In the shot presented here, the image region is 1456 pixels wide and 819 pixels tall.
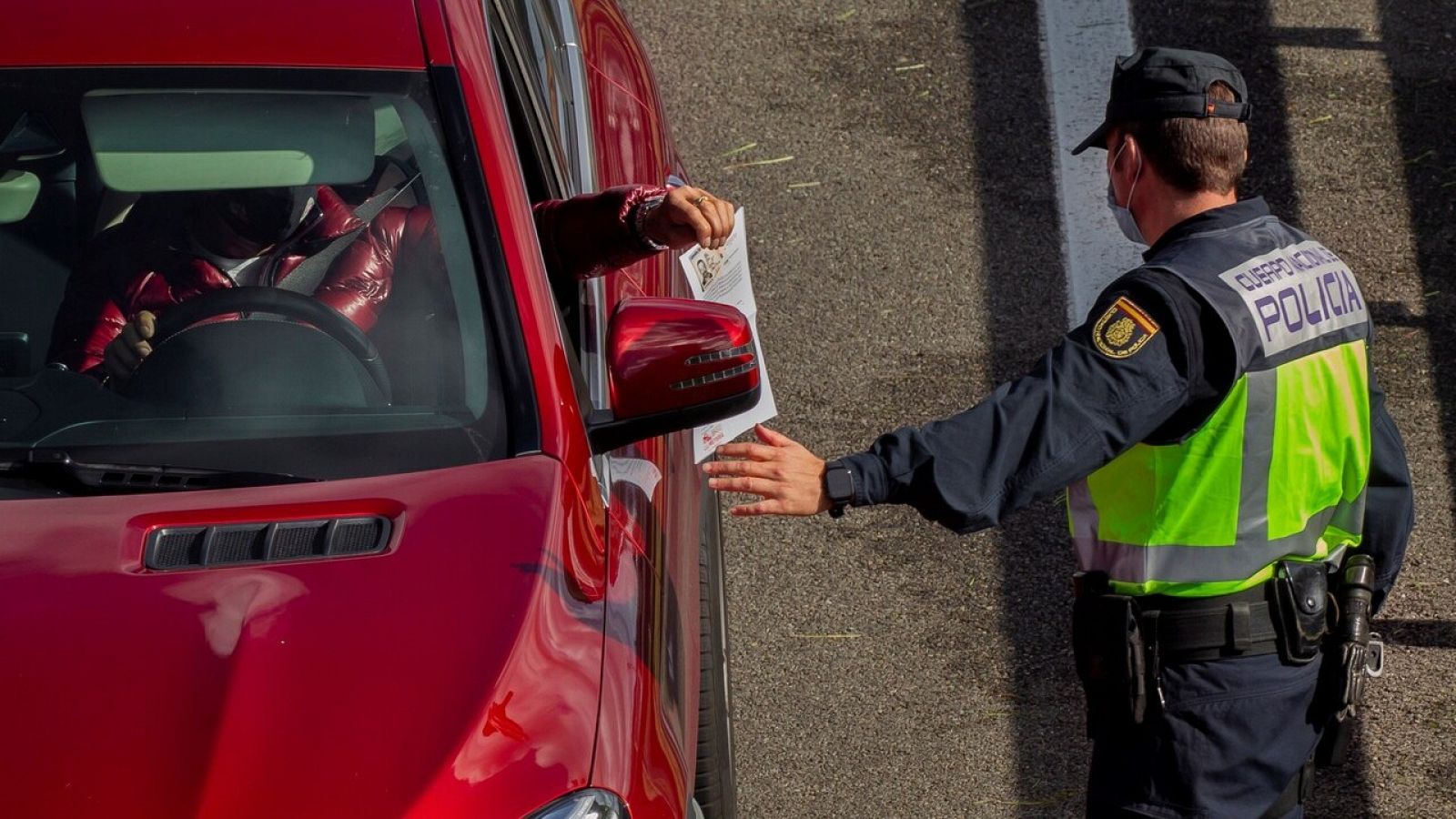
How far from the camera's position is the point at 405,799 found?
5.90 feet

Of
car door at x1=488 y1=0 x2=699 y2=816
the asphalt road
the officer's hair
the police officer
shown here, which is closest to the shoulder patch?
the police officer

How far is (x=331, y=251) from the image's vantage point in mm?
2584

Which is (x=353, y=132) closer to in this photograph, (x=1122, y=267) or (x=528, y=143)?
(x=528, y=143)

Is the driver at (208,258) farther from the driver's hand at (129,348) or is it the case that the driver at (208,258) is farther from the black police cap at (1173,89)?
the black police cap at (1173,89)

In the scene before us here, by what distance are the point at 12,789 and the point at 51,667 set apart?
0.64ft

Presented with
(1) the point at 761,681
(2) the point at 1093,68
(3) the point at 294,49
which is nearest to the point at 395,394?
(3) the point at 294,49

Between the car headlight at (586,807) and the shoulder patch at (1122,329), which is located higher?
the shoulder patch at (1122,329)

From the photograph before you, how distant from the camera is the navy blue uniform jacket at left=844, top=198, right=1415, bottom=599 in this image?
232 centimetres

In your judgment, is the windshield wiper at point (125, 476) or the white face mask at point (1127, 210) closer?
the windshield wiper at point (125, 476)

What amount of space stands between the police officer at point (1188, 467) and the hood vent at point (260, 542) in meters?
0.57

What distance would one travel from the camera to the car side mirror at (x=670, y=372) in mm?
2412

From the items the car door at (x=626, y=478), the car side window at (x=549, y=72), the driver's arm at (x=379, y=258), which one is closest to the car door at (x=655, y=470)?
the car door at (x=626, y=478)

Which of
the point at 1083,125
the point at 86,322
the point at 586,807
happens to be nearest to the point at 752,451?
the point at 586,807

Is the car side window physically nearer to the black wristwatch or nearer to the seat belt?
the seat belt
